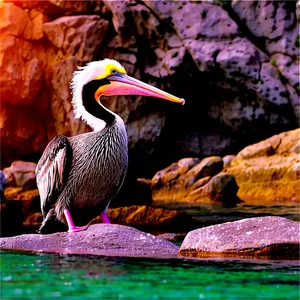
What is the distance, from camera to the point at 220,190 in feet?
76.8

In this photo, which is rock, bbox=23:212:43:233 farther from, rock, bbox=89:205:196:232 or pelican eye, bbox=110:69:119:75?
pelican eye, bbox=110:69:119:75

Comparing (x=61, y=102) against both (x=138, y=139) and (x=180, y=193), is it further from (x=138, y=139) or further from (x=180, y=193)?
(x=180, y=193)

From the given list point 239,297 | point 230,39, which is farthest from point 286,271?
point 230,39

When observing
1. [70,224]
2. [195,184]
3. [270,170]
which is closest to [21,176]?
[195,184]

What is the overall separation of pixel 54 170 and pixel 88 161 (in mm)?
586

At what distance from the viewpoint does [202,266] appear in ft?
21.8

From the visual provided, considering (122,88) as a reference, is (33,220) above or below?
below

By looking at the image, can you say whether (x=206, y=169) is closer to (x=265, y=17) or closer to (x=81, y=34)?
(x=265, y=17)

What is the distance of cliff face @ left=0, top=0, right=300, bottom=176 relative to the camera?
95.9 ft

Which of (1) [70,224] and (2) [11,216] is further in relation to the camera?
(2) [11,216]

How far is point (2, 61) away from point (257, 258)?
997 inches

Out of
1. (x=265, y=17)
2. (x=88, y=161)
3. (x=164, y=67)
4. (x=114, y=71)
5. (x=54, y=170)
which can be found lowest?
(x=54, y=170)

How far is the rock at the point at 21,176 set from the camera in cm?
2589

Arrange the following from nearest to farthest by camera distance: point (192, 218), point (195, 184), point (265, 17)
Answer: point (192, 218) < point (195, 184) < point (265, 17)
